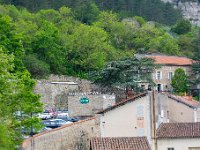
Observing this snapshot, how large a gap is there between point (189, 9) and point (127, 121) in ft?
418

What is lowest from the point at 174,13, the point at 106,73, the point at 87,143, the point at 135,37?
the point at 87,143

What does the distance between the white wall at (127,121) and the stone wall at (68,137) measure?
0.83 meters

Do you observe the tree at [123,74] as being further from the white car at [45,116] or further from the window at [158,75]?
the white car at [45,116]

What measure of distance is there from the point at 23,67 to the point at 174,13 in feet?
287

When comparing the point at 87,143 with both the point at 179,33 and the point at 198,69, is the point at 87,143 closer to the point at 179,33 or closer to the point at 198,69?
the point at 198,69

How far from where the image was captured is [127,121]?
158 feet

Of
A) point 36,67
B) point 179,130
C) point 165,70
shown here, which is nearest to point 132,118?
point 179,130

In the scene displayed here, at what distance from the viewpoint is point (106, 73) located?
76.2 meters

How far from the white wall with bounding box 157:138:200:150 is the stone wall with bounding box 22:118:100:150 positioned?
418 cm

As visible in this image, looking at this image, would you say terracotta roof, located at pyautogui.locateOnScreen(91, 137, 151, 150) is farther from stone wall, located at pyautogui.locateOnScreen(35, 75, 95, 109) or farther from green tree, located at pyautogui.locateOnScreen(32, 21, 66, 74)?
green tree, located at pyautogui.locateOnScreen(32, 21, 66, 74)

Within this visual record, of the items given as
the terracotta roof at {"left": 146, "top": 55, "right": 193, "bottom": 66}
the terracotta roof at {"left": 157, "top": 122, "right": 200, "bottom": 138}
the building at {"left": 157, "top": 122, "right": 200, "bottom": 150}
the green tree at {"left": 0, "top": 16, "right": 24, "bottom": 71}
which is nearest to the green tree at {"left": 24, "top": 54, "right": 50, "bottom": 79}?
the green tree at {"left": 0, "top": 16, "right": 24, "bottom": 71}

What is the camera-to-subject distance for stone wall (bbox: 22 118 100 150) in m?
40.3

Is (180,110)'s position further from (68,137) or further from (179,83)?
(179,83)

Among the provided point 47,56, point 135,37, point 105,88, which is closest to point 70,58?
point 47,56
